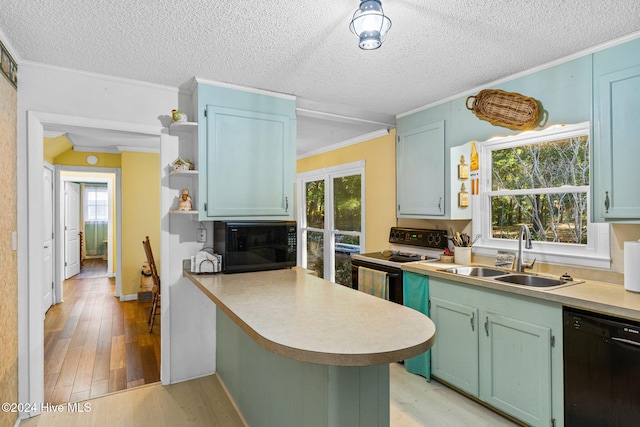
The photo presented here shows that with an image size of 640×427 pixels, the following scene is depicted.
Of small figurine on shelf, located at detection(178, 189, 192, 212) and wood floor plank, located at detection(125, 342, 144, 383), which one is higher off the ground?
small figurine on shelf, located at detection(178, 189, 192, 212)

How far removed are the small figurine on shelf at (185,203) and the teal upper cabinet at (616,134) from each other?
2635mm

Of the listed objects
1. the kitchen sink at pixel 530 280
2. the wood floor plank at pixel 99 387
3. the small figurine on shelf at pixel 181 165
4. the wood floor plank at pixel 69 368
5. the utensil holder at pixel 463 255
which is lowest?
the wood floor plank at pixel 99 387

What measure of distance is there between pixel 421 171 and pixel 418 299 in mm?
1149

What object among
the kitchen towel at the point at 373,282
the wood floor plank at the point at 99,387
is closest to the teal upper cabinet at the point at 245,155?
the kitchen towel at the point at 373,282

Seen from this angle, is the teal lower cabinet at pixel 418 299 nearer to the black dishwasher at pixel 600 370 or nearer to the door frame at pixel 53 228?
the black dishwasher at pixel 600 370

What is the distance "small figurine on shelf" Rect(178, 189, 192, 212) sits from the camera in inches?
103

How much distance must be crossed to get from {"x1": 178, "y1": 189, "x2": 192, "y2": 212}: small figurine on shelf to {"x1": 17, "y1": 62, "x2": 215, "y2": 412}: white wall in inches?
6.6

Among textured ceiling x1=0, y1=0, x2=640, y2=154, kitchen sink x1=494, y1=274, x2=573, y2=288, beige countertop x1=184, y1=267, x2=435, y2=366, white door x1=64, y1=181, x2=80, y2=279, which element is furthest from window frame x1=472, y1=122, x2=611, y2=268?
white door x1=64, y1=181, x2=80, y2=279

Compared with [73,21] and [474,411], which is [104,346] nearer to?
[73,21]

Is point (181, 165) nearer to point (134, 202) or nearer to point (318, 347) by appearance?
point (318, 347)

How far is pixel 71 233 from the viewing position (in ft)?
23.7

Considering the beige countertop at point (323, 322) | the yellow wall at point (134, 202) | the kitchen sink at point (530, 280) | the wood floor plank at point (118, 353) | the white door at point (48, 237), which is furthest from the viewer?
the yellow wall at point (134, 202)

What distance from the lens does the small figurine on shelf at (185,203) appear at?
2.60 meters

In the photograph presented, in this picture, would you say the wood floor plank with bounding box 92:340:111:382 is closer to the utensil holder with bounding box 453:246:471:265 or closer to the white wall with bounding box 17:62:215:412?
the white wall with bounding box 17:62:215:412
